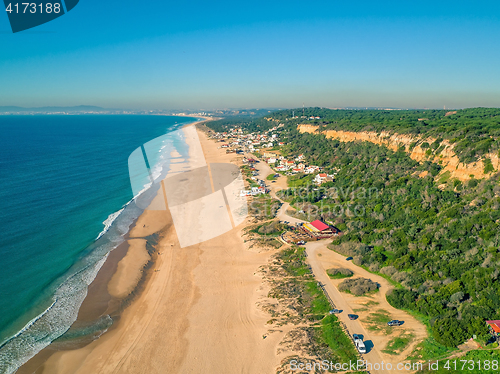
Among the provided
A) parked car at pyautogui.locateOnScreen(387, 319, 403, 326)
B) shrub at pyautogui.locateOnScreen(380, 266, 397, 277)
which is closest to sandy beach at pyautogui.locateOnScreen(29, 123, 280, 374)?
parked car at pyautogui.locateOnScreen(387, 319, 403, 326)

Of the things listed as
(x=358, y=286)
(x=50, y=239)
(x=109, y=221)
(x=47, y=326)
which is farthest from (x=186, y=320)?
(x=109, y=221)

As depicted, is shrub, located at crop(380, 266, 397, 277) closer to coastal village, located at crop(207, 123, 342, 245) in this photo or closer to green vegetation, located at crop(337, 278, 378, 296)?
green vegetation, located at crop(337, 278, 378, 296)

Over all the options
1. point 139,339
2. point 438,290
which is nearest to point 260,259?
point 139,339

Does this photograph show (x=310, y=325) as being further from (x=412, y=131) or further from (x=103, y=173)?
(x=103, y=173)

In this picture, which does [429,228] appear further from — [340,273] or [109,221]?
[109,221]

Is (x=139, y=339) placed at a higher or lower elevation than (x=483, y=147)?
lower

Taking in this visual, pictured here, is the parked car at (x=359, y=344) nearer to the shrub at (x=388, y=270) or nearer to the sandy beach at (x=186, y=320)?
the sandy beach at (x=186, y=320)
